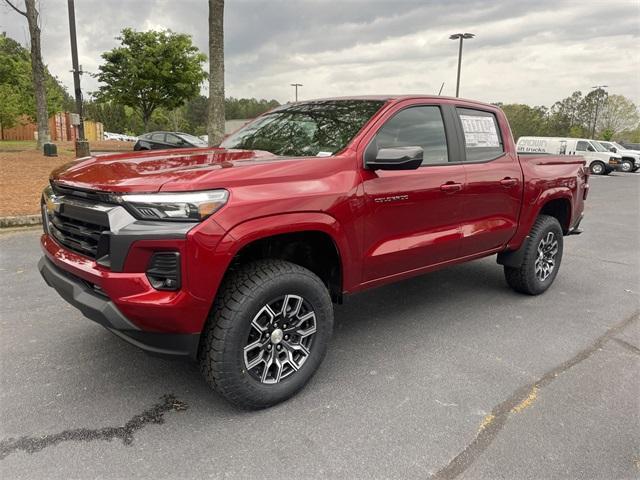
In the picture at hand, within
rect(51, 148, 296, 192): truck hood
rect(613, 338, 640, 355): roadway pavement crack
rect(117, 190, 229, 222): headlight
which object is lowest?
rect(613, 338, 640, 355): roadway pavement crack

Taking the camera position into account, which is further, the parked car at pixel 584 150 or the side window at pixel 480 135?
the parked car at pixel 584 150

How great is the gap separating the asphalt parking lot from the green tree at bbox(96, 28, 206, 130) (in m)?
27.4

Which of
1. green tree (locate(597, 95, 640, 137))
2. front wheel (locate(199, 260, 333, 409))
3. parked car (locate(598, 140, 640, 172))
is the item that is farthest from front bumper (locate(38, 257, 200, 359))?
green tree (locate(597, 95, 640, 137))

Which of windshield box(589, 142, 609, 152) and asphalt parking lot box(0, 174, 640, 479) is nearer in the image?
asphalt parking lot box(0, 174, 640, 479)

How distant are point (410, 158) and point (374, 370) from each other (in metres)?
1.39

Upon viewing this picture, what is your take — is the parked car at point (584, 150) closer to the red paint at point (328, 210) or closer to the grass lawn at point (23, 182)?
the grass lawn at point (23, 182)

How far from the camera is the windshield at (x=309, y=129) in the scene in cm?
325

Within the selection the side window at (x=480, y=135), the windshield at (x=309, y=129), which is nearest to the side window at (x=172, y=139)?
the windshield at (x=309, y=129)

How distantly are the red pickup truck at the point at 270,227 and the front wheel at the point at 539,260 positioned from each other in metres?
0.66

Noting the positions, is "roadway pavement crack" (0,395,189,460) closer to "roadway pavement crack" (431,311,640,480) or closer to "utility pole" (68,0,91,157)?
"roadway pavement crack" (431,311,640,480)

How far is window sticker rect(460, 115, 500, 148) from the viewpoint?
13.0 ft

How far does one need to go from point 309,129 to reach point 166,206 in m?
1.46

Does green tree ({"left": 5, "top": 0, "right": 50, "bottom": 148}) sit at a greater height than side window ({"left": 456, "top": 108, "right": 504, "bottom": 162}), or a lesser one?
greater

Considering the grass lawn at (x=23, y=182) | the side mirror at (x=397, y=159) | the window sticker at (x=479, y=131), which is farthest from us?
the grass lawn at (x=23, y=182)
